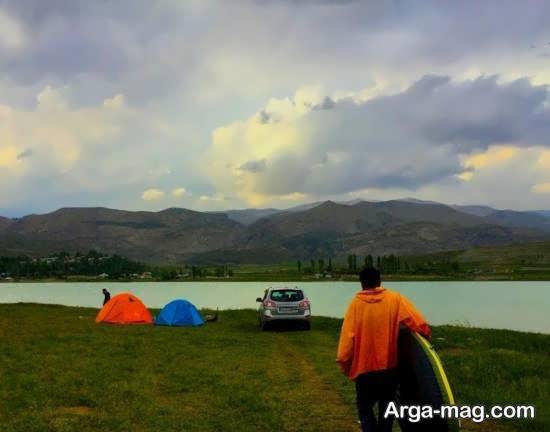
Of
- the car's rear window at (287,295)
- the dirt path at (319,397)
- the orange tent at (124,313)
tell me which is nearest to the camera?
the dirt path at (319,397)

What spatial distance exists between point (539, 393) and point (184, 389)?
9663mm

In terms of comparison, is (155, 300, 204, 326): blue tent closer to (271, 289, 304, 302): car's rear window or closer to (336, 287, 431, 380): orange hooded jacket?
(271, 289, 304, 302): car's rear window

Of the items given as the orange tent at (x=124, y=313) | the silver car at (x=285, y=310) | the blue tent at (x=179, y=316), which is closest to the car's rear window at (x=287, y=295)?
the silver car at (x=285, y=310)

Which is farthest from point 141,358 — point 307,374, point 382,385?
point 382,385

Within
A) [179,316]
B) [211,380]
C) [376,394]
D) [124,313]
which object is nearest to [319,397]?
[211,380]

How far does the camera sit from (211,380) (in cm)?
1778

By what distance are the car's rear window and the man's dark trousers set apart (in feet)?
78.3

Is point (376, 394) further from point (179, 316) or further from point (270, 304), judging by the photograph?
point (179, 316)

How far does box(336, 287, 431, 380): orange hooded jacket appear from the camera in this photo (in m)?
9.16

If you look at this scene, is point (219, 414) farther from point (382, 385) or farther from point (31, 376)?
point (31, 376)

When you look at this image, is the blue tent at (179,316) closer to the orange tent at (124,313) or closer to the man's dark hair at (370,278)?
the orange tent at (124,313)

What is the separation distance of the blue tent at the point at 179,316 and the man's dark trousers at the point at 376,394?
1075 inches

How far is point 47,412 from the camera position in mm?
13664

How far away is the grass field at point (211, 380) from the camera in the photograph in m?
13.1
